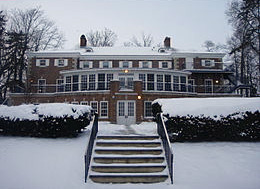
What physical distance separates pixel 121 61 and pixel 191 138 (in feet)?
74.7

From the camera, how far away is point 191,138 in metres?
9.28

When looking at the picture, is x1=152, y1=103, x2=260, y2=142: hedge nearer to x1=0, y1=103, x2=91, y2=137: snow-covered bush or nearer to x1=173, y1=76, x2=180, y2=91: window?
x1=0, y1=103, x2=91, y2=137: snow-covered bush

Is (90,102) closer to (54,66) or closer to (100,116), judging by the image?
(100,116)

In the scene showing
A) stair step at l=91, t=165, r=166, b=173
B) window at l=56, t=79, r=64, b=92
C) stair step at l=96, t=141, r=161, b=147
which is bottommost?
stair step at l=91, t=165, r=166, b=173

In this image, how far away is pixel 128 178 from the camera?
250 inches

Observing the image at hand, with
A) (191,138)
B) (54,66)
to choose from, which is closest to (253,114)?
(191,138)

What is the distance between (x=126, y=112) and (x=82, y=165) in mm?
12687

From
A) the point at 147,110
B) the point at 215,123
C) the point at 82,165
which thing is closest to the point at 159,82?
the point at 147,110

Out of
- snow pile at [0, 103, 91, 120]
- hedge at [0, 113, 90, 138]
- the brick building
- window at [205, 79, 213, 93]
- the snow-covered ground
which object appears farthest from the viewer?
window at [205, 79, 213, 93]

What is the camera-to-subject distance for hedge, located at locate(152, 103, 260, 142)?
920 cm

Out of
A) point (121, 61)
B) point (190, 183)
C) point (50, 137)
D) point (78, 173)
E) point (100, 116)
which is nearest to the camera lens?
point (190, 183)

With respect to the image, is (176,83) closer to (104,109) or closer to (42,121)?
(104,109)

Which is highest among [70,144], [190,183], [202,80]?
[202,80]

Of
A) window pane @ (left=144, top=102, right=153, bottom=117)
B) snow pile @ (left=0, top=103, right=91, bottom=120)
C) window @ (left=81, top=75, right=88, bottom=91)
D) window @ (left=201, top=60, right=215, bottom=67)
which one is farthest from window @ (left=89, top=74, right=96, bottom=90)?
window @ (left=201, top=60, right=215, bottom=67)
